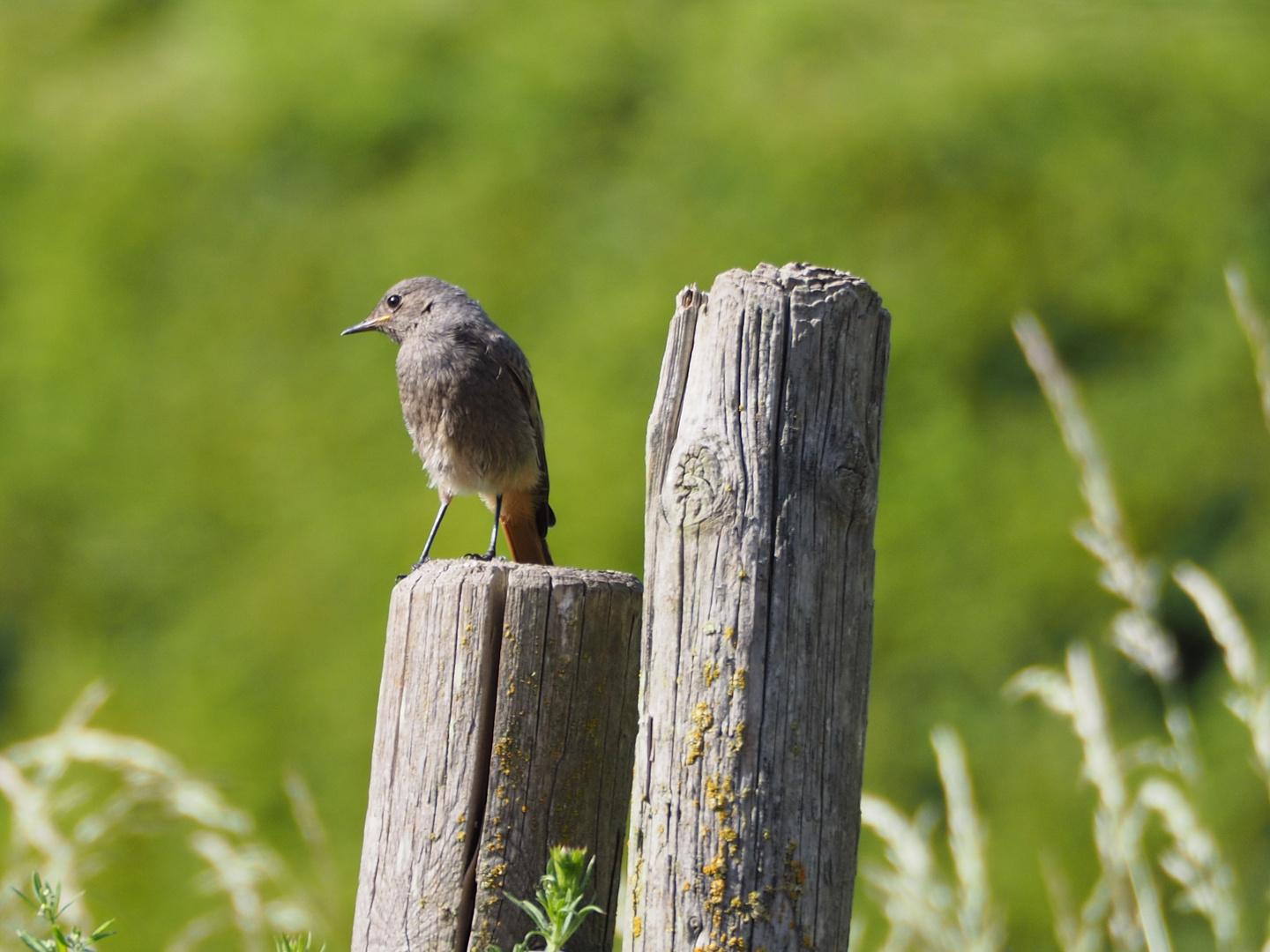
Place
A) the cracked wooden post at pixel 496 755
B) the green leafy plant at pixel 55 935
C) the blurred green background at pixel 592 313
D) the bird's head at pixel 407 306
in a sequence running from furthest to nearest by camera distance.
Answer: the blurred green background at pixel 592 313
the bird's head at pixel 407 306
the cracked wooden post at pixel 496 755
the green leafy plant at pixel 55 935

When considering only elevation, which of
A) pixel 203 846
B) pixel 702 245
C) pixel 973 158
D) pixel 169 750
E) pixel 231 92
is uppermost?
pixel 231 92

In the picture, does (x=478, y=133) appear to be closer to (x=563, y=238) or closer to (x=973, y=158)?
(x=563, y=238)

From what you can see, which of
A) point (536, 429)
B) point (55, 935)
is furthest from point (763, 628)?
point (536, 429)

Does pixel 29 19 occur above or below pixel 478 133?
above

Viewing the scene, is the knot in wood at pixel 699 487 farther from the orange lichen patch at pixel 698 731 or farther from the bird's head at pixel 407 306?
the bird's head at pixel 407 306

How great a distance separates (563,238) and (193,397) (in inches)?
72.1

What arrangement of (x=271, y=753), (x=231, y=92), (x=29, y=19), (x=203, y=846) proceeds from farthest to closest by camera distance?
(x=29, y=19)
(x=231, y=92)
(x=271, y=753)
(x=203, y=846)

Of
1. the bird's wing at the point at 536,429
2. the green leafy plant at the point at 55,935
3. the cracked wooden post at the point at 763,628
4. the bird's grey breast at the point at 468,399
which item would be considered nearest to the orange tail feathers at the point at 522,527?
the bird's wing at the point at 536,429

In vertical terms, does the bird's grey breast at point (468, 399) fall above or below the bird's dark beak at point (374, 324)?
below

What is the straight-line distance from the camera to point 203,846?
11.7 ft

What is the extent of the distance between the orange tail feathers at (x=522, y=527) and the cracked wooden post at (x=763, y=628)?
2388mm

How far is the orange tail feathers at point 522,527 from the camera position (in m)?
4.59

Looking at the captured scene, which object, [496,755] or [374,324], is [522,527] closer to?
[374,324]

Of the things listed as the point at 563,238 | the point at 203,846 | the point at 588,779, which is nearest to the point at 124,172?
the point at 563,238
